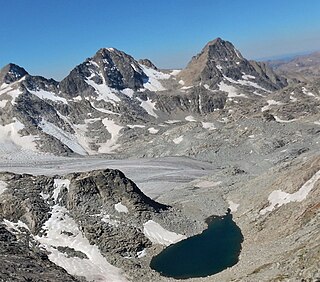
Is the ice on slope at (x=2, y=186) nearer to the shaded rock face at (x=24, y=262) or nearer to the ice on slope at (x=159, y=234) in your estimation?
the shaded rock face at (x=24, y=262)


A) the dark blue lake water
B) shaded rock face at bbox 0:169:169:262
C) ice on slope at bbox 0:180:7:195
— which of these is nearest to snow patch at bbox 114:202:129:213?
shaded rock face at bbox 0:169:169:262

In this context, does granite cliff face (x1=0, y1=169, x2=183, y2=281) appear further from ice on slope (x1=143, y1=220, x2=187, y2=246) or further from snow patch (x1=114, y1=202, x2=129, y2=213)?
ice on slope (x1=143, y1=220, x2=187, y2=246)

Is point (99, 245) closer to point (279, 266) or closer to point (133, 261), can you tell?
point (133, 261)

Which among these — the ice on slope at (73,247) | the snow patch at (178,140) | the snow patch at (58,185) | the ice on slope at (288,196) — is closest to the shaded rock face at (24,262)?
the ice on slope at (73,247)

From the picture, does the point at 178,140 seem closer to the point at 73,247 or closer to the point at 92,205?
the point at 92,205

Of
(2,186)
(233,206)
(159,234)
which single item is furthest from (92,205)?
(233,206)

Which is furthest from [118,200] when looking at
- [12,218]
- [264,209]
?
[264,209]
